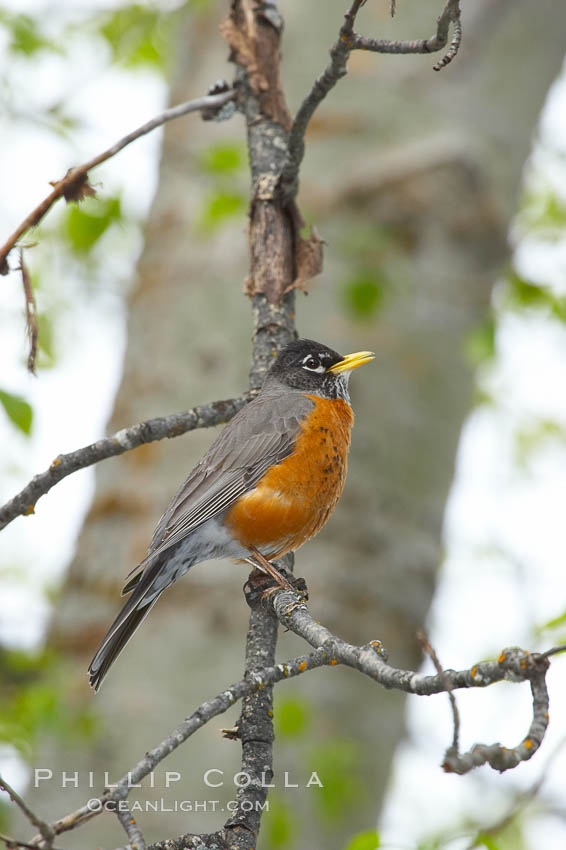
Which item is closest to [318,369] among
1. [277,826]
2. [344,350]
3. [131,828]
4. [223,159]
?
[344,350]

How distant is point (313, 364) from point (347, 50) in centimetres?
195

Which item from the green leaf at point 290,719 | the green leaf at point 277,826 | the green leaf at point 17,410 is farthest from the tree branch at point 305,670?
the green leaf at point 277,826

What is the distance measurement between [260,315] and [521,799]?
1.85 meters

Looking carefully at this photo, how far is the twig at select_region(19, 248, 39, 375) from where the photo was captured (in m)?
2.42

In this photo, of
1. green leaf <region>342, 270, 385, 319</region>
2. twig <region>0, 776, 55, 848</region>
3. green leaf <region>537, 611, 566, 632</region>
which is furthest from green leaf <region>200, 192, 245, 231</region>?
twig <region>0, 776, 55, 848</region>

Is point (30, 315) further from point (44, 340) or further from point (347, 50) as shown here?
point (44, 340)

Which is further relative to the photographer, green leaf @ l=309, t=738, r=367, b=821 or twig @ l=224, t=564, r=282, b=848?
green leaf @ l=309, t=738, r=367, b=821

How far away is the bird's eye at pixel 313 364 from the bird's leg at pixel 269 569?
3.47 ft

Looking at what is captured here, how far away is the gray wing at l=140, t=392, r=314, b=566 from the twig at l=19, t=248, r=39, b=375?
44.4 inches

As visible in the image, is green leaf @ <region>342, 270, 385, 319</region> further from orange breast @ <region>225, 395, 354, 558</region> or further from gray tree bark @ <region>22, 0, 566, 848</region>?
orange breast @ <region>225, 395, 354, 558</region>

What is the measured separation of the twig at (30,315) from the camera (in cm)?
242

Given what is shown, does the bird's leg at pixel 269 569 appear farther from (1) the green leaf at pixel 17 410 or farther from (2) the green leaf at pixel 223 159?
(2) the green leaf at pixel 223 159

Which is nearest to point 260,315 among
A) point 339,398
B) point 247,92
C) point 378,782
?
point 247,92

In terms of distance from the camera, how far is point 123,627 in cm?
310
